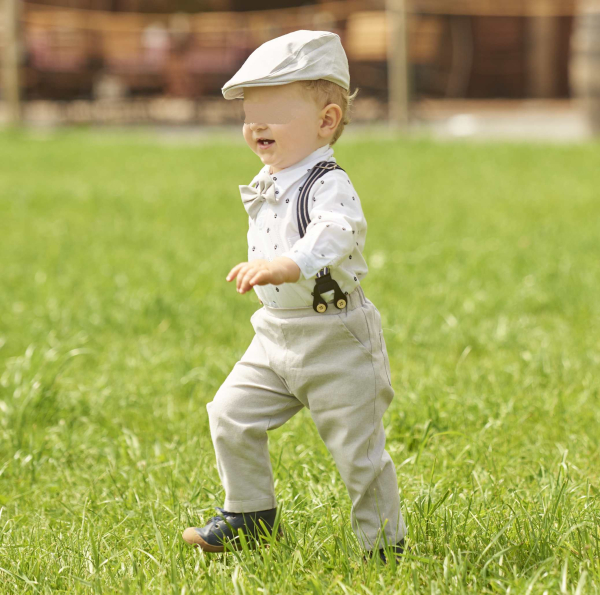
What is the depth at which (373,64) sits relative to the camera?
17375 millimetres

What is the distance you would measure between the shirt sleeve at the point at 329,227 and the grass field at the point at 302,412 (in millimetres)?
704

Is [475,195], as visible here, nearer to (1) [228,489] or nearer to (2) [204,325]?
(2) [204,325]

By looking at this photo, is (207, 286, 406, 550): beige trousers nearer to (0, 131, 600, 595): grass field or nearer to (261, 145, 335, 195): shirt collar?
(0, 131, 600, 595): grass field

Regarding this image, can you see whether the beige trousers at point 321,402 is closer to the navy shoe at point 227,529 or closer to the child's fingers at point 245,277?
the navy shoe at point 227,529

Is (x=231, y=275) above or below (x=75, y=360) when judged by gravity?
above

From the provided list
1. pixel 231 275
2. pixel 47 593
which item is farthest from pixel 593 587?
pixel 47 593

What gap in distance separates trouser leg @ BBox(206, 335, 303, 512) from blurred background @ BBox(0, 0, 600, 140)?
11905 millimetres

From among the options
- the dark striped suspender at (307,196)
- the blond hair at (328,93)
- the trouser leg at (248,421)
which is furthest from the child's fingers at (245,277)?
the blond hair at (328,93)

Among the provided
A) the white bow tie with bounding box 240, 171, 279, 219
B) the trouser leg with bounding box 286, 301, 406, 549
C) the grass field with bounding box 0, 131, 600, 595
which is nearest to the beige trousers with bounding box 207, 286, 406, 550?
the trouser leg with bounding box 286, 301, 406, 549

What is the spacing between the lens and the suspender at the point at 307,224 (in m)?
2.09

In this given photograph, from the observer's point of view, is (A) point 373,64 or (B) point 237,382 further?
(A) point 373,64

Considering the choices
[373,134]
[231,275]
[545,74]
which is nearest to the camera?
[231,275]

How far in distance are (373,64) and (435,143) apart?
5639 mm

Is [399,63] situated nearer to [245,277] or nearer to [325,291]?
[325,291]
